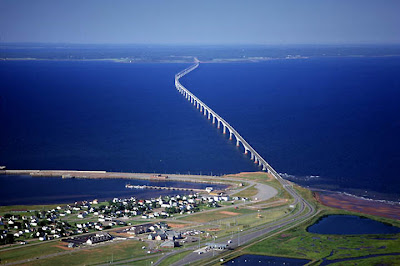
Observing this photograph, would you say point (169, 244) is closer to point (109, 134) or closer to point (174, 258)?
point (174, 258)

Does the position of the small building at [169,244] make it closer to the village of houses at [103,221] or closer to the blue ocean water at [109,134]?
the village of houses at [103,221]

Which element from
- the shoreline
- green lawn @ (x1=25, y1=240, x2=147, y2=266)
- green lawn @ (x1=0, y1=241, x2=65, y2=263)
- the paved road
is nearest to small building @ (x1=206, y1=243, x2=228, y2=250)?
the paved road

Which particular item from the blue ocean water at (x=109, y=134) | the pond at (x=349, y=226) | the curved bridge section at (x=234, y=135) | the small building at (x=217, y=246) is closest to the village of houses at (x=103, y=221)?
the small building at (x=217, y=246)

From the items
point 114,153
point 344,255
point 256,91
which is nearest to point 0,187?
point 114,153

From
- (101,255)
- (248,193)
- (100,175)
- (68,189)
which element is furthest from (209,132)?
(101,255)

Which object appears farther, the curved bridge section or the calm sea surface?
the calm sea surface

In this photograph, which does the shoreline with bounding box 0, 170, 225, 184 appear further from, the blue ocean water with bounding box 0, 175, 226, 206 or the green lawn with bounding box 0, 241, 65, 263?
the green lawn with bounding box 0, 241, 65, 263
